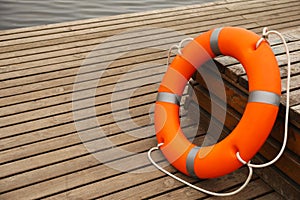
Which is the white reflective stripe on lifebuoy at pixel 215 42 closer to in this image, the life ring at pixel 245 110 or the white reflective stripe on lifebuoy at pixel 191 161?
the life ring at pixel 245 110

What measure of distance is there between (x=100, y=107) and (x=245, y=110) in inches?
37.8

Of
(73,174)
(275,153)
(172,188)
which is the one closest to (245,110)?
(275,153)

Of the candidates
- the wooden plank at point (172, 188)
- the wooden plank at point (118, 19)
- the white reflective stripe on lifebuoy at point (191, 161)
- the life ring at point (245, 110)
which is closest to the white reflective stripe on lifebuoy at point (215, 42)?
the life ring at point (245, 110)

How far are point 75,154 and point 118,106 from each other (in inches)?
18.6

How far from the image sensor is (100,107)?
2.33 m

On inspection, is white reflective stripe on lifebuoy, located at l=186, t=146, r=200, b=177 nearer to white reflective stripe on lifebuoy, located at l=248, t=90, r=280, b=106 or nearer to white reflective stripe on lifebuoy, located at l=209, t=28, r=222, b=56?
white reflective stripe on lifebuoy, located at l=248, t=90, r=280, b=106

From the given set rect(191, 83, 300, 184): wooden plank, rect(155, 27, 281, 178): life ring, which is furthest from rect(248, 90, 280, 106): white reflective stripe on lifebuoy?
rect(191, 83, 300, 184): wooden plank

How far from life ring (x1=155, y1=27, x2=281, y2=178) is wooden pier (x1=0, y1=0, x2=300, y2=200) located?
9cm

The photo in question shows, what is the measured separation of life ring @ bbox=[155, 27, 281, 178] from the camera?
1598mm

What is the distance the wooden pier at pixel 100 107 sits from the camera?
1.78 meters

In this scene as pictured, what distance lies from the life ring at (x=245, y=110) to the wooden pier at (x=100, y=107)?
9cm

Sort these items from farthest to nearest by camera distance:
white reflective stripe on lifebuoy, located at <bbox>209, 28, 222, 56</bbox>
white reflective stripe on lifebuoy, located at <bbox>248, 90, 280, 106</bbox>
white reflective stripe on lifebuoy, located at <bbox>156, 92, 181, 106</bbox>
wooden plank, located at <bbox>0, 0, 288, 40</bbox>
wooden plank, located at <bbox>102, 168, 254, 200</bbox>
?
wooden plank, located at <bbox>0, 0, 288, 40</bbox>, white reflective stripe on lifebuoy, located at <bbox>156, 92, 181, 106</bbox>, white reflective stripe on lifebuoy, located at <bbox>209, 28, 222, 56</bbox>, wooden plank, located at <bbox>102, 168, 254, 200</bbox>, white reflective stripe on lifebuoy, located at <bbox>248, 90, 280, 106</bbox>

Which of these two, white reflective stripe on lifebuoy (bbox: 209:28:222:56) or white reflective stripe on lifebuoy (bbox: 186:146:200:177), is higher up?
white reflective stripe on lifebuoy (bbox: 209:28:222:56)

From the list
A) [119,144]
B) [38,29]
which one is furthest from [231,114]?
[38,29]
